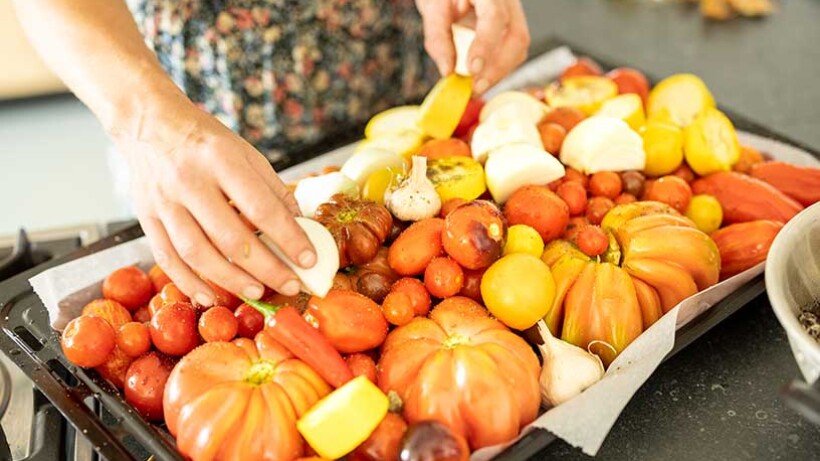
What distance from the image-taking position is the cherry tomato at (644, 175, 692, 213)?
44.1 inches

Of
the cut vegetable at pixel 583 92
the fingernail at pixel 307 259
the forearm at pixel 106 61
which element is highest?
the forearm at pixel 106 61

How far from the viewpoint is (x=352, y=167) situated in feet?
3.66

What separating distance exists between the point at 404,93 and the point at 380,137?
34 cm

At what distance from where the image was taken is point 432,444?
2.49 feet

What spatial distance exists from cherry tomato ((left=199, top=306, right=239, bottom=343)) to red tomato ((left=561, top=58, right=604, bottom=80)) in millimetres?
773

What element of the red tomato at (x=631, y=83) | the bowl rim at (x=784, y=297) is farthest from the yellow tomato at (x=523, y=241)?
the red tomato at (x=631, y=83)

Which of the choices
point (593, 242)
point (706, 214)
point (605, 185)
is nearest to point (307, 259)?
point (593, 242)

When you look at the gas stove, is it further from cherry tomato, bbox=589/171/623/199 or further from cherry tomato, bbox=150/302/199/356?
cherry tomato, bbox=589/171/623/199

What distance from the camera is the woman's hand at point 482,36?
1223 millimetres

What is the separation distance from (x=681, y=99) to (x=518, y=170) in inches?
15.1

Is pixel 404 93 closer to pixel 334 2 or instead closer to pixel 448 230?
pixel 334 2

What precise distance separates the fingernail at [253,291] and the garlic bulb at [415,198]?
0.22 meters

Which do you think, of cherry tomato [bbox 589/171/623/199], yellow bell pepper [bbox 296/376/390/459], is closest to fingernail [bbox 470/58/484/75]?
cherry tomato [bbox 589/171/623/199]

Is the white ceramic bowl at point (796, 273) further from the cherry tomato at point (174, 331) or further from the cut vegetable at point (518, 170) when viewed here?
the cherry tomato at point (174, 331)
